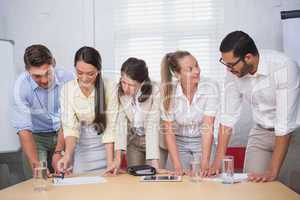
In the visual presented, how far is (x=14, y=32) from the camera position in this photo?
9.66 ft

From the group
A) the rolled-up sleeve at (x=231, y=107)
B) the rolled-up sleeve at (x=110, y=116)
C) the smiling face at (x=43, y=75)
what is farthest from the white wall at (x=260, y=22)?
the smiling face at (x=43, y=75)

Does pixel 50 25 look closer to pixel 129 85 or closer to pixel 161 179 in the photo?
pixel 129 85

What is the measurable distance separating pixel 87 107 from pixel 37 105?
0.52m

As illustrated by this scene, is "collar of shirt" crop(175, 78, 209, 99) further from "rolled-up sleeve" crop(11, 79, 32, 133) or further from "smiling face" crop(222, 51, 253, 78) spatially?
"rolled-up sleeve" crop(11, 79, 32, 133)

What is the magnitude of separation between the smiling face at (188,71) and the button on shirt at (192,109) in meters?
0.04

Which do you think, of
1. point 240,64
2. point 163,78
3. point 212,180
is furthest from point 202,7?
point 212,180

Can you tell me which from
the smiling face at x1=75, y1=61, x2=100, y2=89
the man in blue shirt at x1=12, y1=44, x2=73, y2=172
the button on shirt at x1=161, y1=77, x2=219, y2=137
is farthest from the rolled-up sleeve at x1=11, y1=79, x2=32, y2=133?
the button on shirt at x1=161, y1=77, x2=219, y2=137

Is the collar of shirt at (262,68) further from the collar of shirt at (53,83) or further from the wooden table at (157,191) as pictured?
the collar of shirt at (53,83)

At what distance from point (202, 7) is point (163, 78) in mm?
617

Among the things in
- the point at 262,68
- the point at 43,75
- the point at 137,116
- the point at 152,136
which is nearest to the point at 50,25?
the point at 43,75

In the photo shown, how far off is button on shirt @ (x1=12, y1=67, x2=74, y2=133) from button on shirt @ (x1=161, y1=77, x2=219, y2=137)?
0.71 metres

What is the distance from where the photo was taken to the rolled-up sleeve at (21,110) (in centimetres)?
256

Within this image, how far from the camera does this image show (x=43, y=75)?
2.54 meters

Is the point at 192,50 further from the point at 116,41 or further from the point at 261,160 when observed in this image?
the point at 261,160
